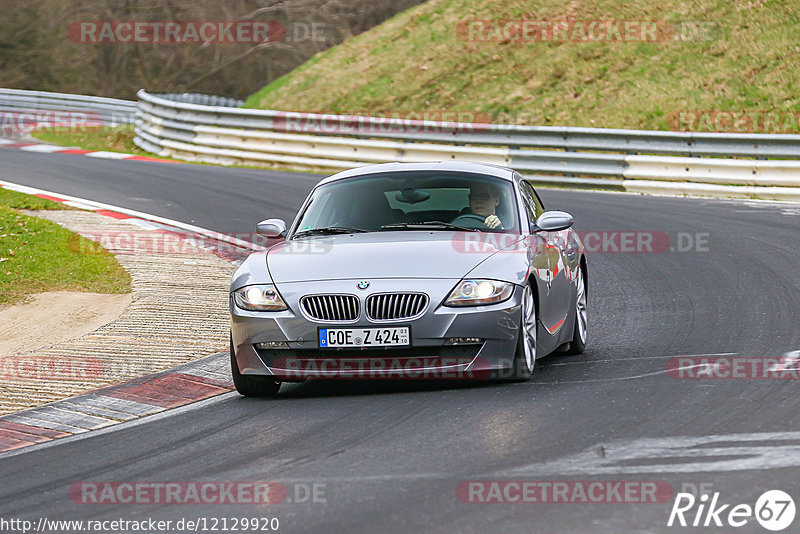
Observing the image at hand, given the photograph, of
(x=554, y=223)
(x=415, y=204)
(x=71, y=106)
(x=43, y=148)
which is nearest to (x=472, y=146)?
(x=43, y=148)

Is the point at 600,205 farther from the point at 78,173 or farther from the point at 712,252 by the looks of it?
the point at 78,173

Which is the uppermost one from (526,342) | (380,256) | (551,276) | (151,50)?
(151,50)

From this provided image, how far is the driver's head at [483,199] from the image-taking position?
9.23 m

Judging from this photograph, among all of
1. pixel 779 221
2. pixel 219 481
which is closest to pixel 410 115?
pixel 779 221

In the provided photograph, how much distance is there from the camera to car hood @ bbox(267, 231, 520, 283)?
26.4ft

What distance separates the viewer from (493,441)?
664 centimetres

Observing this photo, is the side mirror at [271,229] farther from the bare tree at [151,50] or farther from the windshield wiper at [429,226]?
the bare tree at [151,50]

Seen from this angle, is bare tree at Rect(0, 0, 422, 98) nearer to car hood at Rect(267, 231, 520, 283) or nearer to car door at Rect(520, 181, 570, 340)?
car door at Rect(520, 181, 570, 340)

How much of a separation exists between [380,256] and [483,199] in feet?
4.42

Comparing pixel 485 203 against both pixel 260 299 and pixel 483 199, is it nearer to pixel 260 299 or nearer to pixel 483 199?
pixel 483 199

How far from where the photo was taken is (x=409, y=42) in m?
36.4

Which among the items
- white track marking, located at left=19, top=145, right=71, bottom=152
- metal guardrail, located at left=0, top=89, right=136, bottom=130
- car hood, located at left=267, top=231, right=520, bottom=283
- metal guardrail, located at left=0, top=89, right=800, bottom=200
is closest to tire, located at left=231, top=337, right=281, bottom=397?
car hood, located at left=267, top=231, right=520, bottom=283

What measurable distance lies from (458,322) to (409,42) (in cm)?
2934

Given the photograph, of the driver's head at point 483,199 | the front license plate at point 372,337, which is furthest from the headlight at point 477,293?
the driver's head at point 483,199
